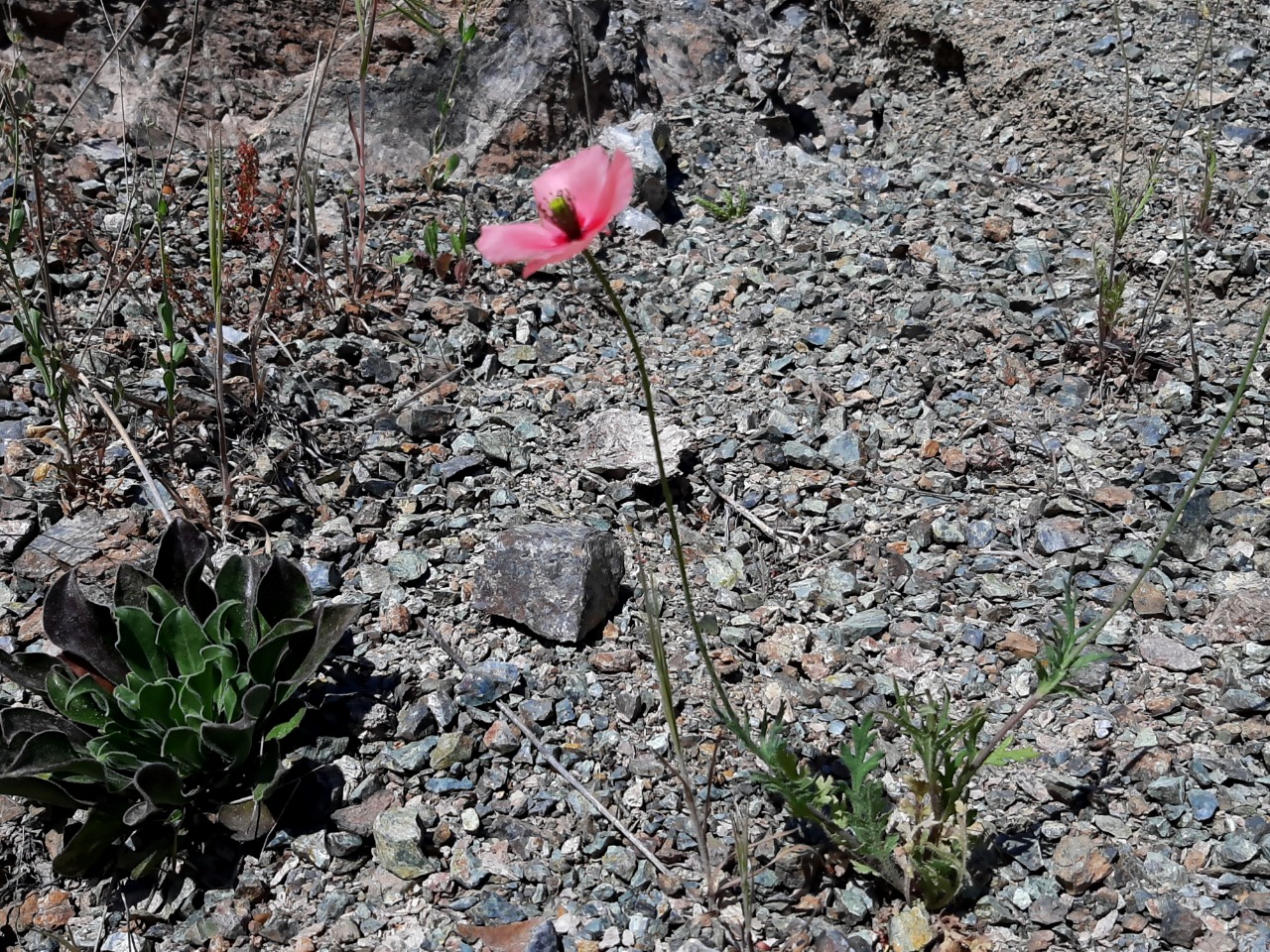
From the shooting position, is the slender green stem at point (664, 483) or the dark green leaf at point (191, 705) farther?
the dark green leaf at point (191, 705)

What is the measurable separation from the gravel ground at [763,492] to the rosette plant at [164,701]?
0.38 ft

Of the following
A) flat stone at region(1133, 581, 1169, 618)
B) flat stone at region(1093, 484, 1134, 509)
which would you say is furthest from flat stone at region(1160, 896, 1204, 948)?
flat stone at region(1093, 484, 1134, 509)

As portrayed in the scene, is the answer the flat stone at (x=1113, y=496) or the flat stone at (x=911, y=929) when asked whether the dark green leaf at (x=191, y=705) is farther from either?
the flat stone at (x=1113, y=496)

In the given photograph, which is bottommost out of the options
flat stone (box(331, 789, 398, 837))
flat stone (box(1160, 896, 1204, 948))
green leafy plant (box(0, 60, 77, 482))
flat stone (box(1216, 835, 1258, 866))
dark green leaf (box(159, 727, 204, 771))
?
flat stone (box(1160, 896, 1204, 948))

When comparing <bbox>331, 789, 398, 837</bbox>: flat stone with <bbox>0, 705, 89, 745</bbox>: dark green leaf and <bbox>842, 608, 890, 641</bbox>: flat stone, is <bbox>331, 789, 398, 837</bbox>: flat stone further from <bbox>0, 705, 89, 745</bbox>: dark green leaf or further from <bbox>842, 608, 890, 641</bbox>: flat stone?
<bbox>842, 608, 890, 641</bbox>: flat stone

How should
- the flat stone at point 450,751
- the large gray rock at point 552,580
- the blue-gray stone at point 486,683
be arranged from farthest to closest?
the large gray rock at point 552,580
the blue-gray stone at point 486,683
the flat stone at point 450,751

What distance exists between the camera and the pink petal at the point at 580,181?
1622 mm

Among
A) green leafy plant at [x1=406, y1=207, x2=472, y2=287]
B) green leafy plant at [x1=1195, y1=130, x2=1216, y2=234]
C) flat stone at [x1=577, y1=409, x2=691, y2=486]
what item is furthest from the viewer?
green leafy plant at [x1=406, y1=207, x2=472, y2=287]

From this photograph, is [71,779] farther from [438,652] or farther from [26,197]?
[26,197]

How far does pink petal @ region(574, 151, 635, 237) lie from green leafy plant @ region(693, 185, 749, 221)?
89.9 inches

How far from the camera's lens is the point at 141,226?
3.41 m

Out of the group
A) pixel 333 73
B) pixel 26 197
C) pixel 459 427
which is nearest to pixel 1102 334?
pixel 459 427

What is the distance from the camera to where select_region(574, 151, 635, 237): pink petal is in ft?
5.09

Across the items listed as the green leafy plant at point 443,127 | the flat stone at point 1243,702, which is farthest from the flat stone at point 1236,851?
the green leafy plant at point 443,127
